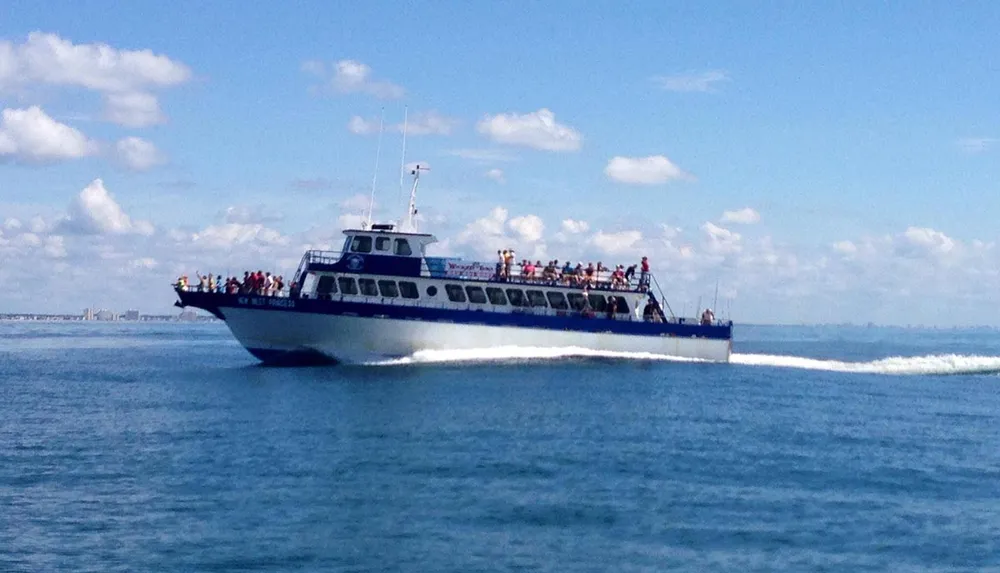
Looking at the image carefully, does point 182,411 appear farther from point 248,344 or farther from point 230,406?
point 248,344

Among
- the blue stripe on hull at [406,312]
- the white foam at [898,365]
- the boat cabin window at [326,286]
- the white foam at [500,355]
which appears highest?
the boat cabin window at [326,286]

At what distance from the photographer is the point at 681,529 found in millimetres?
22797

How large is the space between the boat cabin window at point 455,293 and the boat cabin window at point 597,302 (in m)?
6.98

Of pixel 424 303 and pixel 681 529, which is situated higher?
pixel 424 303

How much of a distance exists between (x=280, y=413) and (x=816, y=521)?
20151mm

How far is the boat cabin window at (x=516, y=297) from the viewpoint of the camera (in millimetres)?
55875

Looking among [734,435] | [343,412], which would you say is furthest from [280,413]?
[734,435]

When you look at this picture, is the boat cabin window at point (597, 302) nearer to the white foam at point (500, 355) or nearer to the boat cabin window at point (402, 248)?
the white foam at point (500, 355)

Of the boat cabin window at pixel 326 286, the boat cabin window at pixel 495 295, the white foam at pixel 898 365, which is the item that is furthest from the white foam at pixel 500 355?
the white foam at pixel 898 365

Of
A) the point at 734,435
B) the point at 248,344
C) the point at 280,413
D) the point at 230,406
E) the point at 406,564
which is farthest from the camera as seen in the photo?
the point at 248,344

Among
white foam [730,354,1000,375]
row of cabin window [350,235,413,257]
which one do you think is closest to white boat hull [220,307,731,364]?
row of cabin window [350,235,413,257]

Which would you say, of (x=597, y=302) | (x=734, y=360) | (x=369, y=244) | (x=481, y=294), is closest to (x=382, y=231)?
(x=369, y=244)

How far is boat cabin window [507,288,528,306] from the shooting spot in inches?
2200

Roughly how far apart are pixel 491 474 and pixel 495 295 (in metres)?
27.9
